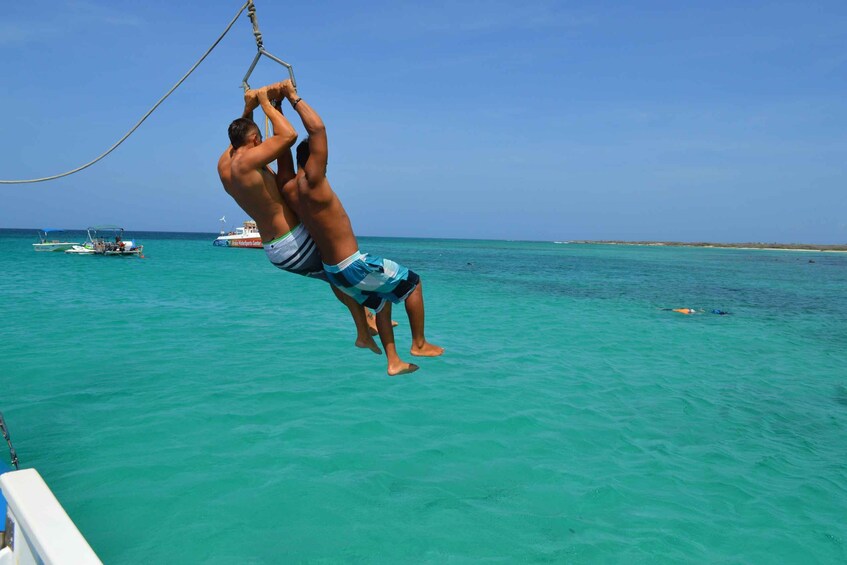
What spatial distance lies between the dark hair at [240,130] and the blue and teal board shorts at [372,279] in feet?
4.12

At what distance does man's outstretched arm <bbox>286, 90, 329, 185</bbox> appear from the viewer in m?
4.70

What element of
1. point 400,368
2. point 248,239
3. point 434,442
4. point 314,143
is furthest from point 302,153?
point 248,239

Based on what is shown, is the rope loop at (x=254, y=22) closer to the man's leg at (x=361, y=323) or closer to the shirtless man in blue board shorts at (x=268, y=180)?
the shirtless man in blue board shorts at (x=268, y=180)

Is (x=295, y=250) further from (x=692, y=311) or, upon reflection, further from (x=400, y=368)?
(x=692, y=311)

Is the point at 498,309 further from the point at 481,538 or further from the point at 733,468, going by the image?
the point at 481,538

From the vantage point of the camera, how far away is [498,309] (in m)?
23.7

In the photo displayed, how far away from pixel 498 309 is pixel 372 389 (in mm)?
12728

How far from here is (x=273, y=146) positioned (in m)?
4.68

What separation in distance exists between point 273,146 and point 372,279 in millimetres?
1421

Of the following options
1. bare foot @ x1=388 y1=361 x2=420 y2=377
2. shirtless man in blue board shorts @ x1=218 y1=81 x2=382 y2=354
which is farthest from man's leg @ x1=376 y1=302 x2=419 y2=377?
shirtless man in blue board shorts @ x1=218 y1=81 x2=382 y2=354

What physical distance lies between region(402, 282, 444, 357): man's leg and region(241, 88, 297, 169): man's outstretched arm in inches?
71.0

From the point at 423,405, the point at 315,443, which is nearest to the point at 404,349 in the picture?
the point at 423,405

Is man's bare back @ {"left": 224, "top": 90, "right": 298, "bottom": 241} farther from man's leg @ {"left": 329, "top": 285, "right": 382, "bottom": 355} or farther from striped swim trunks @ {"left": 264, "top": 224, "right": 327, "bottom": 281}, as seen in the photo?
man's leg @ {"left": 329, "top": 285, "right": 382, "bottom": 355}

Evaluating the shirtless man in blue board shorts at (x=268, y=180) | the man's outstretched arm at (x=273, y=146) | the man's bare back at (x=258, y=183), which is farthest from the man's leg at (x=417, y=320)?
the man's outstretched arm at (x=273, y=146)
